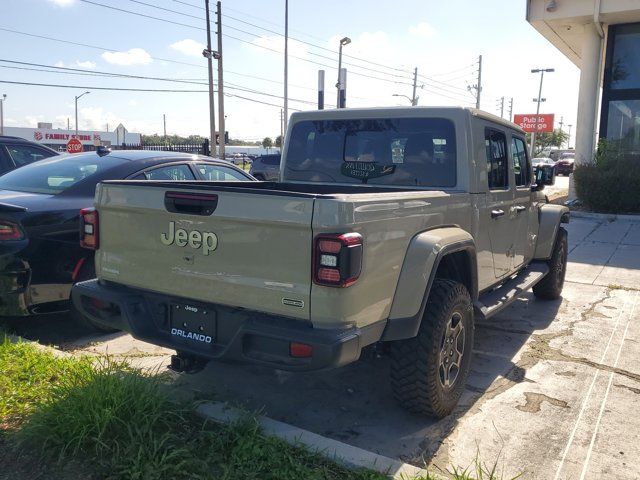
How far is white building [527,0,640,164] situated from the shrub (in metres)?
1.62

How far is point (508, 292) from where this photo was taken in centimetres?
477

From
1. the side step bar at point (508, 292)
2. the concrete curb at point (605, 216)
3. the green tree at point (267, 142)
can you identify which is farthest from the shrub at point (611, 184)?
the green tree at point (267, 142)

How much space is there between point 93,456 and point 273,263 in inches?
52.2

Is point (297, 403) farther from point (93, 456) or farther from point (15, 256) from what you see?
point (15, 256)

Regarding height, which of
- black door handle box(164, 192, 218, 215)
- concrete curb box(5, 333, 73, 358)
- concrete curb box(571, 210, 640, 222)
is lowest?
concrete curb box(5, 333, 73, 358)

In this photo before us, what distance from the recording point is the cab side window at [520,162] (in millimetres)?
5172

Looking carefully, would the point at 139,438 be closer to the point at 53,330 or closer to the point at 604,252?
the point at 53,330

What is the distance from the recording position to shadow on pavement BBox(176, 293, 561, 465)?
3328 millimetres

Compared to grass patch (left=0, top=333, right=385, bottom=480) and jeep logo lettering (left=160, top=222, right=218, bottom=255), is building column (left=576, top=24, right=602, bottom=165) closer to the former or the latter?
jeep logo lettering (left=160, top=222, right=218, bottom=255)

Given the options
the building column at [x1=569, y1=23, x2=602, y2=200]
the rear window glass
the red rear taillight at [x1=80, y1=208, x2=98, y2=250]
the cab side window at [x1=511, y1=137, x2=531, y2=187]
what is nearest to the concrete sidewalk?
the cab side window at [x1=511, y1=137, x2=531, y2=187]

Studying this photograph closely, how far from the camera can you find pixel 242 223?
286 cm

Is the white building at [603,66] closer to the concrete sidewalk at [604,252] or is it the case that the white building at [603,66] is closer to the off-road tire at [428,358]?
the concrete sidewalk at [604,252]

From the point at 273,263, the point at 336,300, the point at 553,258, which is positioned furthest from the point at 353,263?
the point at 553,258

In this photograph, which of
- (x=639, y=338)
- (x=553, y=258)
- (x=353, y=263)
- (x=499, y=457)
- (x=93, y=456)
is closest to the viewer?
(x=353, y=263)
